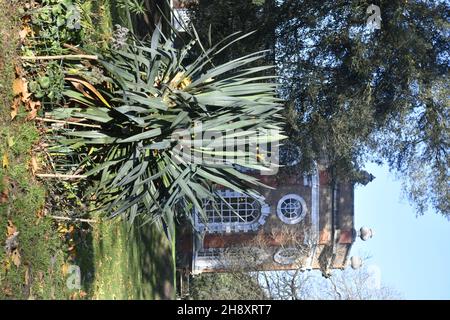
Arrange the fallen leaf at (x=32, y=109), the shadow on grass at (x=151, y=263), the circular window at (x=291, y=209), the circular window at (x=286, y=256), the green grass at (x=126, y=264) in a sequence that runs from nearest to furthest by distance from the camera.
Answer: the fallen leaf at (x=32, y=109), the green grass at (x=126, y=264), the shadow on grass at (x=151, y=263), the circular window at (x=291, y=209), the circular window at (x=286, y=256)

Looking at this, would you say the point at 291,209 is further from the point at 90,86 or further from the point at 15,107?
the point at 15,107

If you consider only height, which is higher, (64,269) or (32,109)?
(32,109)

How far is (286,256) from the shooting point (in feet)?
77.4

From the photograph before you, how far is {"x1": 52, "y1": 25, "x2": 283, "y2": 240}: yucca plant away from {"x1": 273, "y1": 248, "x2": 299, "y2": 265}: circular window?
56.1 ft

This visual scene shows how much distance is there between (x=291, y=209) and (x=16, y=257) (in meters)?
18.3

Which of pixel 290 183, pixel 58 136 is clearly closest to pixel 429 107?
pixel 290 183

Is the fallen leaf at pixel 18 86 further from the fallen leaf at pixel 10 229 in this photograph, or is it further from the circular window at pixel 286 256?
the circular window at pixel 286 256

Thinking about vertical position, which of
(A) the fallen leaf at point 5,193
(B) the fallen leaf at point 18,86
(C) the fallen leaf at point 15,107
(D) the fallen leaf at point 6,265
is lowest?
(D) the fallen leaf at point 6,265

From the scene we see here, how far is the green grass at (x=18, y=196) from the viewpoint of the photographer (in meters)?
5.49

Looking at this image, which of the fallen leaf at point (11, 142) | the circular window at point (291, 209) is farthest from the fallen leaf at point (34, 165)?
the circular window at point (291, 209)

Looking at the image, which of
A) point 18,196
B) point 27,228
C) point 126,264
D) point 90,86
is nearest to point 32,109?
point 90,86

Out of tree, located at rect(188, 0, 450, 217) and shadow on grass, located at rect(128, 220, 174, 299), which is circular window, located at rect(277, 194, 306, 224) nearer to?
shadow on grass, located at rect(128, 220, 174, 299)

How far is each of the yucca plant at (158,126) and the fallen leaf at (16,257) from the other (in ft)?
3.60
